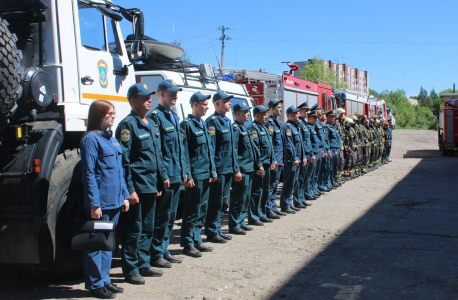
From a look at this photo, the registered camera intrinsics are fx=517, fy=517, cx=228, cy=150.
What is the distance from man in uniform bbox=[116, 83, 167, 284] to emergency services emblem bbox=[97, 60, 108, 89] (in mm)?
530

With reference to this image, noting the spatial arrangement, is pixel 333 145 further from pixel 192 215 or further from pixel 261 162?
pixel 192 215

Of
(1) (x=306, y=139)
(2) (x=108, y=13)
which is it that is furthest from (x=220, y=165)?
(1) (x=306, y=139)

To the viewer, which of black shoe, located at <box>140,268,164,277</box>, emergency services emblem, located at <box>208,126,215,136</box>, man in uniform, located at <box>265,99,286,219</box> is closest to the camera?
black shoe, located at <box>140,268,164,277</box>

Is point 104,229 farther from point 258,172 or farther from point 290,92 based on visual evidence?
point 290,92

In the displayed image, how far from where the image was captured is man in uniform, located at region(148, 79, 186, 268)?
5613mm

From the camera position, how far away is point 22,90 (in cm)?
455

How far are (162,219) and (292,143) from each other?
441 centimetres

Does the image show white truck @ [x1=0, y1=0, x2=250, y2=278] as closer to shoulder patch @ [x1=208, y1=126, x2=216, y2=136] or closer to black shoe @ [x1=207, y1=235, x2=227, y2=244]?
shoulder patch @ [x1=208, y1=126, x2=216, y2=136]

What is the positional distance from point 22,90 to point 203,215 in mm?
2804

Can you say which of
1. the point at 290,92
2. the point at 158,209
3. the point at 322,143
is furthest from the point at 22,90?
the point at 290,92

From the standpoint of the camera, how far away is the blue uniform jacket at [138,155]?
16.7 ft

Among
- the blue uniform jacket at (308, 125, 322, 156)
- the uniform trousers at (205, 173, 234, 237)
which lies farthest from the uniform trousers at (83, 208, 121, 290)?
the blue uniform jacket at (308, 125, 322, 156)

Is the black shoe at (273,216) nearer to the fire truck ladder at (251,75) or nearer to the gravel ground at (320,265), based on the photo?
the gravel ground at (320,265)

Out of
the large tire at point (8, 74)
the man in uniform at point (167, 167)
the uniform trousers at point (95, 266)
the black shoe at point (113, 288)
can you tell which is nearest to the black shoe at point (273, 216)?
the man in uniform at point (167, 167)
